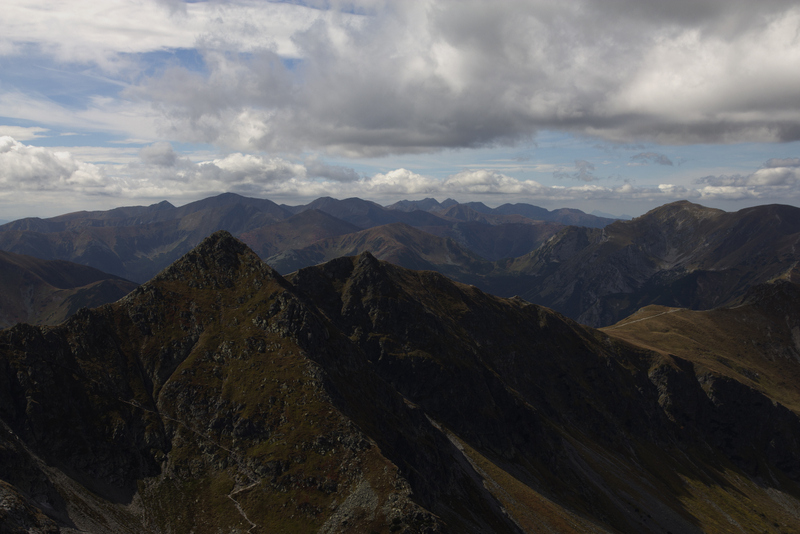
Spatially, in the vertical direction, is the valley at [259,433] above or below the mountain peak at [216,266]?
below

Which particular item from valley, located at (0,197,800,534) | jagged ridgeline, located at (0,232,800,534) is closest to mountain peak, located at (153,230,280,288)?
jagged ridgeline, located at (0,232,800,534)

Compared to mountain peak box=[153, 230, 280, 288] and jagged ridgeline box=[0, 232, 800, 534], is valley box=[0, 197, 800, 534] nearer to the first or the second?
jagged ridgeline box=[0, 232, 800, 534]

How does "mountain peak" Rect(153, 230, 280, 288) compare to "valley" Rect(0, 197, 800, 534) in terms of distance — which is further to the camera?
"mountain peak" Rect(153, 230, 280, 288)

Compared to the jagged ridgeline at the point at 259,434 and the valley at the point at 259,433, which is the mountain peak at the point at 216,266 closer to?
the jagged ridgeline at the point at 259,434

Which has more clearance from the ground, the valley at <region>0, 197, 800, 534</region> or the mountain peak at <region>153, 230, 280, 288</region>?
the mountain peak at <region>153, 230, 280, 288</region>

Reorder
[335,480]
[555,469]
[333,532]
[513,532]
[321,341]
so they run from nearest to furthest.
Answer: [333,532], [335,480], [513,532], [321,341], [555,469]

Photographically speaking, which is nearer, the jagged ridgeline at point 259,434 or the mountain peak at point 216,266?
the jagged ridgeline at point 259,434

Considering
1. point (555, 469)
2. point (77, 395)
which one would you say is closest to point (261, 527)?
point (77, 395)

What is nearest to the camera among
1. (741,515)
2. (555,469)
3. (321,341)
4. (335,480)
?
(335,480)

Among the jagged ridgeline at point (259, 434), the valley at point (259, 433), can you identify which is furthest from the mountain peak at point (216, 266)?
the valley at point (259, 433)

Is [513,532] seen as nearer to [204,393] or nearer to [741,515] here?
[204,393]

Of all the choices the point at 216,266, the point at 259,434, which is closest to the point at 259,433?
the point at 259,434
